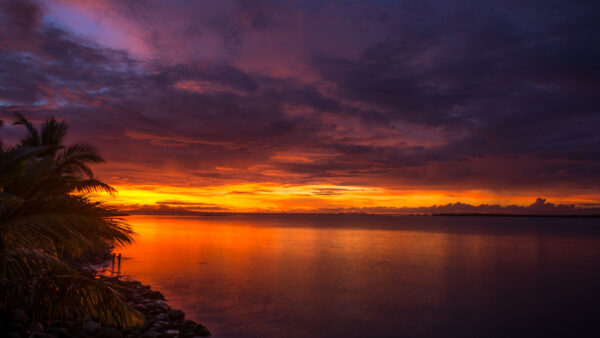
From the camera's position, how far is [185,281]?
29297mm

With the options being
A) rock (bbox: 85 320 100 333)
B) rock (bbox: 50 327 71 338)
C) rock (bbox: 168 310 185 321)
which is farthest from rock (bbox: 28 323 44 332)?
rock (bbox: 168 310 185 321)

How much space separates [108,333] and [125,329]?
1217 mm

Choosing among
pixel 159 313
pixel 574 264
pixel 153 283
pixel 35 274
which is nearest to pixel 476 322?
pixel 159 313

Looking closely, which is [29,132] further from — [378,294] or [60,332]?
[378,294]

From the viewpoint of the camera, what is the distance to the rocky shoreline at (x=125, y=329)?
957cm

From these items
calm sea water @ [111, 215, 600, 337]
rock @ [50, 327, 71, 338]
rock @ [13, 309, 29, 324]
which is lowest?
calm sea water @ [111, 215, 600, 337]

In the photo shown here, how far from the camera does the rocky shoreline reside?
9.57 m

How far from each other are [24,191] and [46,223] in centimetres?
132

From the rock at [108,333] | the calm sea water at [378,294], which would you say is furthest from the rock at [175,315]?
the rock at [108,333]

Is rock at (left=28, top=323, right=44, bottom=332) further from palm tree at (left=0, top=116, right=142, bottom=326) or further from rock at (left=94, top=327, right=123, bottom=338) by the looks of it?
rock at (left=94, top=327, right=123, bottom=338)

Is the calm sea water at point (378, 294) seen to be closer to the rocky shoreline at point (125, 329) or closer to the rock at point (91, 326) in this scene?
the rocky shoreline at point (125, 329)

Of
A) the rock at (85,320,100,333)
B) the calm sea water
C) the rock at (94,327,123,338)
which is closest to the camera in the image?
the rock at (94,327,123,338)

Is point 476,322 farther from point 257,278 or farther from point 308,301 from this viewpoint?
point 257,278

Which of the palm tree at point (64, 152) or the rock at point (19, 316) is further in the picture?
the palm tree at point (64, 152)
